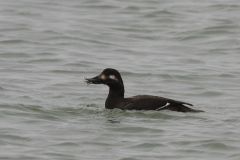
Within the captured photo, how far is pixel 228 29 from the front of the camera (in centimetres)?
2055

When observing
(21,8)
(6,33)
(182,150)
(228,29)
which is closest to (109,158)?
(182,150)

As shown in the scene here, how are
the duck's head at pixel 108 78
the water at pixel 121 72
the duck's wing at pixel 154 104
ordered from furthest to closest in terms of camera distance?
the duck's head at pixel 108 78
the duck's wing at pixel 154 104
the water at pixel 121 72

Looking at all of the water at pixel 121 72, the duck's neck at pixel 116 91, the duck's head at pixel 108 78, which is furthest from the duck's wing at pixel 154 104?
the duck's head at pixel 108 78

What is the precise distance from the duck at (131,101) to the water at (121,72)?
19cm

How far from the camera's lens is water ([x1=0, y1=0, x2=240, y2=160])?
9539 millimetres

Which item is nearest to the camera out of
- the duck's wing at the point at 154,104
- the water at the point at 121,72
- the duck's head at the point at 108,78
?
the water at the point at 121,72

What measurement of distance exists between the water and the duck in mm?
185

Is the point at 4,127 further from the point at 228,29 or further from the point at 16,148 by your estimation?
the point at 228,29

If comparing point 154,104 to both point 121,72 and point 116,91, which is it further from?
point 121,72

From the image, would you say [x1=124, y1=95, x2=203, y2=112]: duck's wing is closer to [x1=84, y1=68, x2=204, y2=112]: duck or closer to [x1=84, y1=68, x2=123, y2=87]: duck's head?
[x1=84, y1=68, x2=204, y2=112]: duck

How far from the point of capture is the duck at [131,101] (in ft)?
37.2

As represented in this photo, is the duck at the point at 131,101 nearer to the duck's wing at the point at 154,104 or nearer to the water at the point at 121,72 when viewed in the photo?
the duck's wing at the point at 154,104

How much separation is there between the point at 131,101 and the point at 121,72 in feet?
12.5

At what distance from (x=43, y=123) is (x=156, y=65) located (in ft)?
19.6
